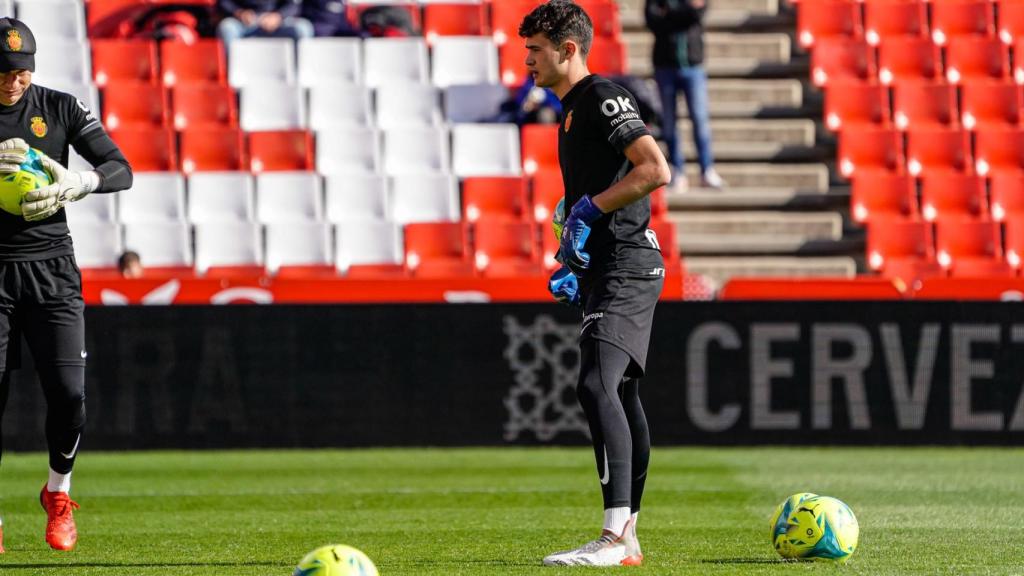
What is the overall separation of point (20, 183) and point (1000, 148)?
12.5 meters

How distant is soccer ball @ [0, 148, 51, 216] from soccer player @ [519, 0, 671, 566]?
81.9 inches

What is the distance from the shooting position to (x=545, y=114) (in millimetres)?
16172

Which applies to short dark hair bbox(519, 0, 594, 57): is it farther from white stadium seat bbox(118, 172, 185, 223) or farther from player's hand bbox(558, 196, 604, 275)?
white stadium seat bbox(118, 172, 185, 223)

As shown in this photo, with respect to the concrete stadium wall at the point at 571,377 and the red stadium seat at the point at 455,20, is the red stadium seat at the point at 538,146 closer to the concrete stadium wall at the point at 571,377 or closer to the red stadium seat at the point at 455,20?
the red stadium seat at the point at 455,20

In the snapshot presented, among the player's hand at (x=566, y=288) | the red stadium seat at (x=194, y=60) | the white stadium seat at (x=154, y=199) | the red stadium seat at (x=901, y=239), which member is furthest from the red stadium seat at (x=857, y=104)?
the player's hand at (x=566, y=288)

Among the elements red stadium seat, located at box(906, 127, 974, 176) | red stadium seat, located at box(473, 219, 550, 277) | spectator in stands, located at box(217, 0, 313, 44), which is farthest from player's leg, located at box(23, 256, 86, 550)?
red stadium seat, located at box(906, 127, 974, 176)

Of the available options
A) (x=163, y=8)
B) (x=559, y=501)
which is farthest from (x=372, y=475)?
(x=163, y=8)

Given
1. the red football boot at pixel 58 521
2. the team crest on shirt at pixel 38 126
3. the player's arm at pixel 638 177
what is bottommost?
the red football boot at pixel 58 521

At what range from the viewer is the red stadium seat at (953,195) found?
16.2 metres


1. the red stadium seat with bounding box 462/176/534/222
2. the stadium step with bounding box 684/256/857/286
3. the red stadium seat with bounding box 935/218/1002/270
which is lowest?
the stadium step with bounding box 684/256/857/286

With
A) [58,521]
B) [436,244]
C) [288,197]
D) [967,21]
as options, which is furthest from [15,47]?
[967,21]

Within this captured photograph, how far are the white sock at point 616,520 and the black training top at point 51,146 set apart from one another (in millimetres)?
2541

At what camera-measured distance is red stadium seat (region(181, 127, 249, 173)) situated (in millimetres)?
15758

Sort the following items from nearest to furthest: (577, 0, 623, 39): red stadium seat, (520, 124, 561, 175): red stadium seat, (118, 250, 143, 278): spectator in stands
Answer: (118, 250, 143, 278): spectator in stands < (520, 124, 561, 175): red stadium seat < (577, 0, 623, 39): red stadium seat
